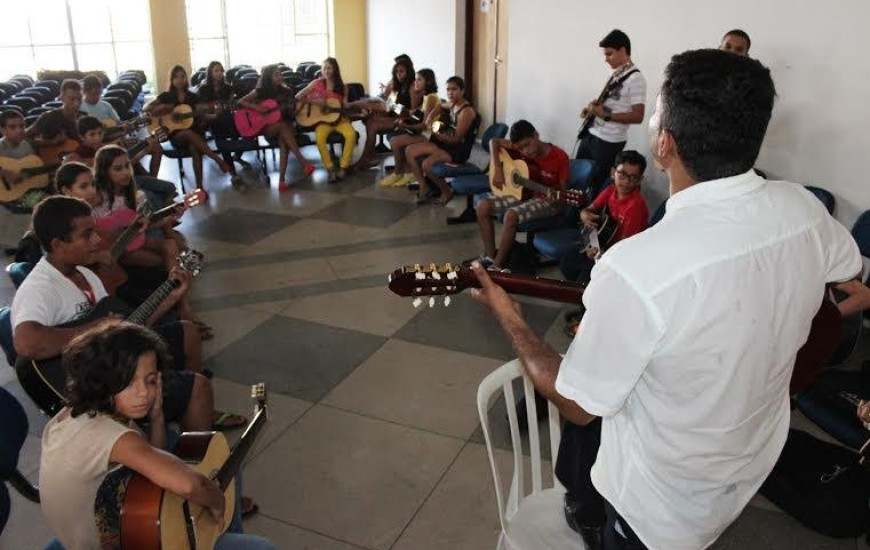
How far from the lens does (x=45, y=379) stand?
2879mm

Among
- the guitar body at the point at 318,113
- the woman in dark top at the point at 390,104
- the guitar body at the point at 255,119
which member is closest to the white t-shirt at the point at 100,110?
the guitar body at the point at 255,119

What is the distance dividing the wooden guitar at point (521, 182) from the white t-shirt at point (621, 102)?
2.98 feet

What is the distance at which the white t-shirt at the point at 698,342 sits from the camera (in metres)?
1.26

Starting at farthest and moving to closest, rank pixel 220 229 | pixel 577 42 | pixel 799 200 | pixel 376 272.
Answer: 1. pixel 577 42
2. pixel 220 229
3. pixel 376 272
4. pixel 799 200

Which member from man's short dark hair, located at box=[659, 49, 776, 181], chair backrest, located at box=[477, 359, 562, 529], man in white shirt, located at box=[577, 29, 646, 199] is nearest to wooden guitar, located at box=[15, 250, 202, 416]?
chair backrest, located at box=[477, 359, 562, 529]

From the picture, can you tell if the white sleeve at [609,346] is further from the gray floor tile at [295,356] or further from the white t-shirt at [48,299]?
the gray floor tile at [295,356]

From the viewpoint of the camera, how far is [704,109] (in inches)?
50.9

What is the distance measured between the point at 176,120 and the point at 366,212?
7.88 feet

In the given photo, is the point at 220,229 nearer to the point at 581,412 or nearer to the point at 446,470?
the point at 446,470

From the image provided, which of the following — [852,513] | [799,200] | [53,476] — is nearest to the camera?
[799,200]

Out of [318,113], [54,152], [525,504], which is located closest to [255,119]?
[318,113]

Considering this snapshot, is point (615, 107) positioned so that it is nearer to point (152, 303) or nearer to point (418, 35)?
point (152, 303)

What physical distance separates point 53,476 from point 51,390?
3.39 feet

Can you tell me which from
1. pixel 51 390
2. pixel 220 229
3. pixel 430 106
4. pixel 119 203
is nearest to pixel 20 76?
pixel 220 229
